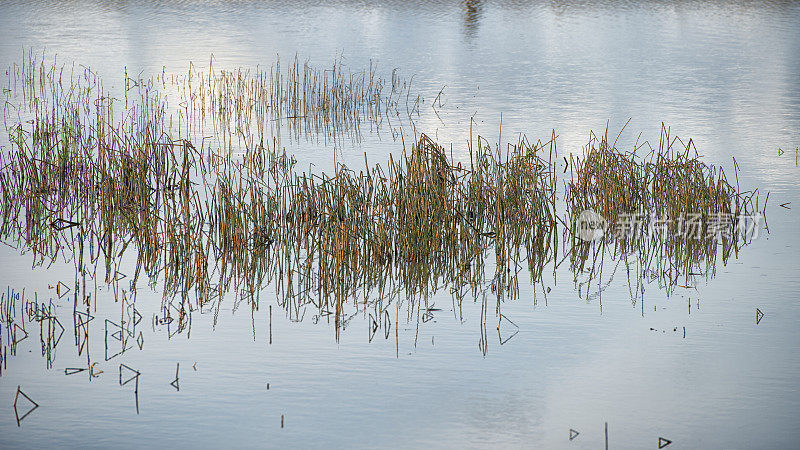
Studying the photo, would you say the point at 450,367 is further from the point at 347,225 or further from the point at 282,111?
the point at 282,111

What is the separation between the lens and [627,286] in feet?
16.9

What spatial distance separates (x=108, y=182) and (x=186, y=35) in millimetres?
15018

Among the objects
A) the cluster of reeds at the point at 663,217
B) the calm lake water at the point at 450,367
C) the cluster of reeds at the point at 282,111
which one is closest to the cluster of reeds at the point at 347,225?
the cluster of reeds at the point at 663,217

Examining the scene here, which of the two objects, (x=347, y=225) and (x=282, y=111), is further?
(x=282, y=111)

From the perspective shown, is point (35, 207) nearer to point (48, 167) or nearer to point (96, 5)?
point (48, 167)

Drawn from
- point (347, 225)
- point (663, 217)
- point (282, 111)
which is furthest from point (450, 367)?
point (282, 111)

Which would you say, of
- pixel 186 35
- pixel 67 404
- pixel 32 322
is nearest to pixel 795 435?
pixel 67 404

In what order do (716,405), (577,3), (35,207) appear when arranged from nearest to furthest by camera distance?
(716,405), (35,207), (577,3)

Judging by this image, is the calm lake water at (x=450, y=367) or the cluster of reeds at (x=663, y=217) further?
the cluster of reeds at (x=663, y=217)

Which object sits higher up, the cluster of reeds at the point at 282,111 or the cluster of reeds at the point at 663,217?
the cluster of reeds at the point at 663,217

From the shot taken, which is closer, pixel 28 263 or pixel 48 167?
pixel 28 263

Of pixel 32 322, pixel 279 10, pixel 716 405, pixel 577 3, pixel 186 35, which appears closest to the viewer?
pixel 716 405

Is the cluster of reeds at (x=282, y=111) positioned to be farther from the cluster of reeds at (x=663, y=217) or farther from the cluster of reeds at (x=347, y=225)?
the cluster of reeds at (x=663, y=217)

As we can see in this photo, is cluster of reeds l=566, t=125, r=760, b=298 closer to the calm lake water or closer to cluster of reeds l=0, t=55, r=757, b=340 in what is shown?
cluster of reeds l=0, t=55, r=757, b=340
